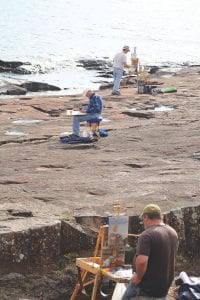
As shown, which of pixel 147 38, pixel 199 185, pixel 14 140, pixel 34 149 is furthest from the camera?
pixel 147 38

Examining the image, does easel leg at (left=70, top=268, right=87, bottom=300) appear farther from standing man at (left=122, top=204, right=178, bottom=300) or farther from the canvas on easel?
standing man at (left=122, top=204, right=178, bottom=300)

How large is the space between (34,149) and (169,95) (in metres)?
10.9

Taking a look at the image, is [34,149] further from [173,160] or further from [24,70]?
[24,70]

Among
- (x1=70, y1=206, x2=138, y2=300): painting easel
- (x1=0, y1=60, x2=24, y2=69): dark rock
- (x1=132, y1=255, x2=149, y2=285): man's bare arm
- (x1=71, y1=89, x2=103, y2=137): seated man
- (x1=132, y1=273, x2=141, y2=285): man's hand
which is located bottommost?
(x1=70, y1=206, x2=138, y2=300): painting easel

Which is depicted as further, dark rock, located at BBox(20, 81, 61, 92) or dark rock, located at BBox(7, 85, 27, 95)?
dark rock, located at BBox(20, 81, 61, 92)

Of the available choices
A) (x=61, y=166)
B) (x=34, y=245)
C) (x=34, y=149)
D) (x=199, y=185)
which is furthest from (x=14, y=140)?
(x=34, y=245)

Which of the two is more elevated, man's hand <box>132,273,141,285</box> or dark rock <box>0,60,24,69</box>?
dark rock <box>0,60,24,69</box>

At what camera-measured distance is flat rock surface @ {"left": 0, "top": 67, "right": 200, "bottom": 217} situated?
34.2 ft

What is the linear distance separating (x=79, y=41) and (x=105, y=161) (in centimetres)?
6140

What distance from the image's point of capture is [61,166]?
507 inches

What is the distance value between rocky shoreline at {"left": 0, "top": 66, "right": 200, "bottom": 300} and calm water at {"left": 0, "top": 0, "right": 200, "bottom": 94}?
40.9ft

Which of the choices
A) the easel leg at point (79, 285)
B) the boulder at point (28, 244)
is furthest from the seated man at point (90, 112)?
the easel leg at point (79, 285)

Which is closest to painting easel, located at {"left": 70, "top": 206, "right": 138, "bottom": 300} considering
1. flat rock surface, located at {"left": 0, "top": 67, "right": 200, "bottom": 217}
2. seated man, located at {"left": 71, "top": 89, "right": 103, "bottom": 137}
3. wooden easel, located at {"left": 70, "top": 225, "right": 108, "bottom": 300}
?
wooden easel, located at {"left": 70, "top": 225, "right": 108, "bottom": 300}

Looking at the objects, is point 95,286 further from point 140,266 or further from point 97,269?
point 140,266
